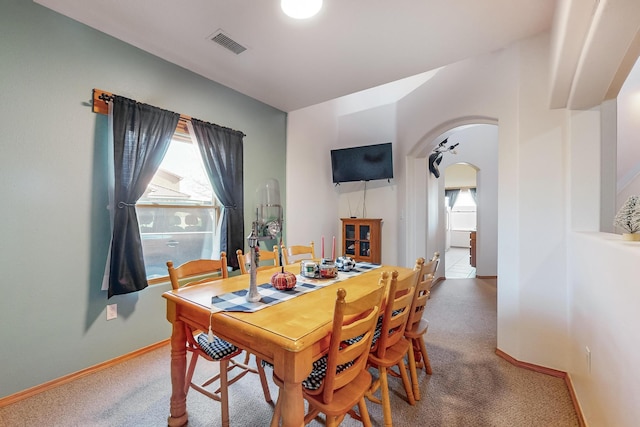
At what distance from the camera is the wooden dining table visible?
3.43ft

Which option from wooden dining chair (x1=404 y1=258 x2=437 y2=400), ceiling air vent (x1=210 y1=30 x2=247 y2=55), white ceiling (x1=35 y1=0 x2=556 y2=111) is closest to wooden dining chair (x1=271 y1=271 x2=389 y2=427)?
wooden dining chair (x1=404 y1=258 x2=437 y2=400)

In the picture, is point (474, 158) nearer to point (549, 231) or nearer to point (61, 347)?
point (549, 231)

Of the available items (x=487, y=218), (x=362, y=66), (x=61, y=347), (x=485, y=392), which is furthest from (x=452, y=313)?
(x=61, y=347)

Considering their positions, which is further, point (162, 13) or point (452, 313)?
point (452, 313)

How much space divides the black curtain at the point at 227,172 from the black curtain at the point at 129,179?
493 millimetres

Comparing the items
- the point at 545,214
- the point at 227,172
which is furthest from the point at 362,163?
the point at 545,214

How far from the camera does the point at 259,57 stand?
246 cm

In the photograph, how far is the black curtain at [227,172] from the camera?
2787 mm

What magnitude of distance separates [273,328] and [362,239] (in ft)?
11.0

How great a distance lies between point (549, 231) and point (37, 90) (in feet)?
12.8

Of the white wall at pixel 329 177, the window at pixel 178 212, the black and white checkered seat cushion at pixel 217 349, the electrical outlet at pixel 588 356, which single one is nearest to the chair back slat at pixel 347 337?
the black and white checkered seat cushion at pixel 217 349

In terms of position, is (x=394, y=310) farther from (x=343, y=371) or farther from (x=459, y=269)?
(x=459, y=269)

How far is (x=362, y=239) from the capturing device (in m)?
4.35

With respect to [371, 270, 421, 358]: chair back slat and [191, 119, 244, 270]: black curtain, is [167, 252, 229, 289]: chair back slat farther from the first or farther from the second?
[371, 270, 421, 358]: chair back slat
